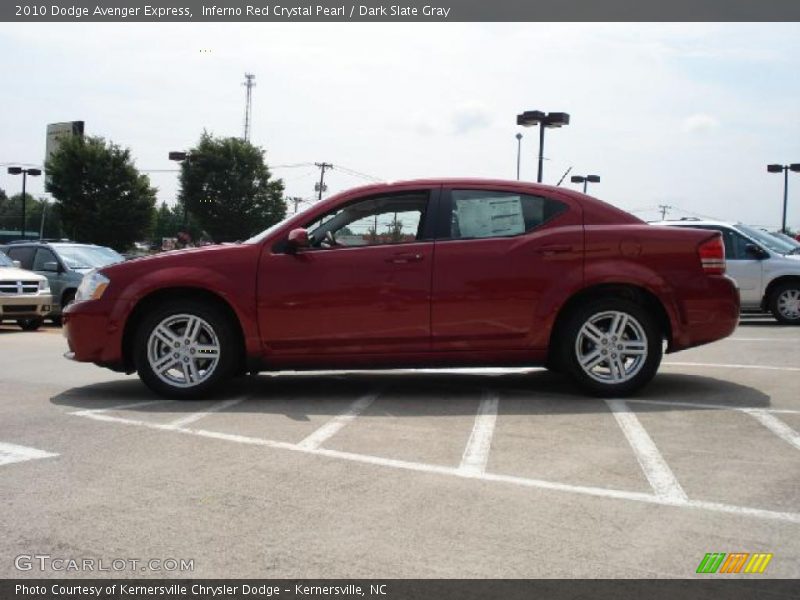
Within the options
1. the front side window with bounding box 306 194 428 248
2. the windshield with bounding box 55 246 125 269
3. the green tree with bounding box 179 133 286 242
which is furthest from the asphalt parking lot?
the green tree with bounding box 179 133 286 242

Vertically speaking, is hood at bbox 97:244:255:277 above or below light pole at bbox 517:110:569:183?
below

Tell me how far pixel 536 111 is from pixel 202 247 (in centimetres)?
1766

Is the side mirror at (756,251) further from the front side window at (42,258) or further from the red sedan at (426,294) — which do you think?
the front side window at (42,258)

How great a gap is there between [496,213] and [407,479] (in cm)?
282

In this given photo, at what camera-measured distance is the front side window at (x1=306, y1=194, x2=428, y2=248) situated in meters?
6.42

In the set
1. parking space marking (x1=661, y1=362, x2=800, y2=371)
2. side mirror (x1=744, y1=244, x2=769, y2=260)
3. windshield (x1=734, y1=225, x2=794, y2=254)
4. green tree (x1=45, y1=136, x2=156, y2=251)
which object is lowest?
parking space marking (x1=661, y1=362, x2=800, y2=371)

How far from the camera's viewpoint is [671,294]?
630 centimetres

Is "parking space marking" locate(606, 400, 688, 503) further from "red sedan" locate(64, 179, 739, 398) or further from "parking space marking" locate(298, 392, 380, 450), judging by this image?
"parking space marking" locate(298, 392, 380, 450)

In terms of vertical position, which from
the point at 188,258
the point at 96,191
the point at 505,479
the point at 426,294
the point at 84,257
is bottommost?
the point at 505,479

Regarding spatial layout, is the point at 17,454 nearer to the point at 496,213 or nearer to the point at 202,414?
the point at 202,414

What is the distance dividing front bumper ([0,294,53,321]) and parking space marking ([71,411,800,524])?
10309mm

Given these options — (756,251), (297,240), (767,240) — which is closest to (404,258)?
(297,240)

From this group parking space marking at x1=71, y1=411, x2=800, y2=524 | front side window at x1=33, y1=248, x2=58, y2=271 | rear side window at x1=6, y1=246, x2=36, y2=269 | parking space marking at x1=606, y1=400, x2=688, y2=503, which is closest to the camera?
parking space marking at x1=71, y1=411, x2=800, y2=524

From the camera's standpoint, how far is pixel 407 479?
13.9ft
